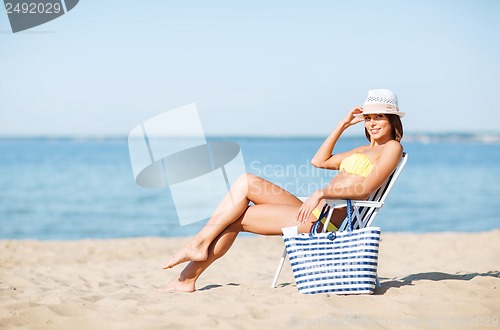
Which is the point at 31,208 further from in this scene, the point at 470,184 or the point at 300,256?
the point at 470,184

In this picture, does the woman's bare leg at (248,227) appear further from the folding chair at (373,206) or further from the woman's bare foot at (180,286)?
the folding chair at (373,206)

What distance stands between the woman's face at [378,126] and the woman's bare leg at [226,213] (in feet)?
2.59

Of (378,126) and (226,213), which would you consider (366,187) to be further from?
(226,213)

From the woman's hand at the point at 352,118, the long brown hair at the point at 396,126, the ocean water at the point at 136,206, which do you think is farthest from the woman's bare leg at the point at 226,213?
the ocean water at the point at 136,206

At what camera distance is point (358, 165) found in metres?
3.94

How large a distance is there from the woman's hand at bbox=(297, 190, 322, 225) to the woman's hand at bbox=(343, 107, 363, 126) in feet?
2.79

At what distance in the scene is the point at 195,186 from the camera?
60.4 feet

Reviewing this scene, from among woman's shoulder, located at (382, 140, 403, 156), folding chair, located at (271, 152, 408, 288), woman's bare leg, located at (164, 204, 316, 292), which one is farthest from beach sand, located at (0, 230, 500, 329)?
woman's shoulder, located at (382, 140, 403, 156)

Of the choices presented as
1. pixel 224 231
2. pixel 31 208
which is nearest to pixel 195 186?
pixel 31 208

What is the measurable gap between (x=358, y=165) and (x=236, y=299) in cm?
115

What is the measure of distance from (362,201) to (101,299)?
67.9 inches

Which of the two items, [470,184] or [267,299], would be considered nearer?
[267,299]

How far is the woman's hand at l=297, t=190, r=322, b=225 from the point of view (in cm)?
369

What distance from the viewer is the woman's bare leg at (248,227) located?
398cm
